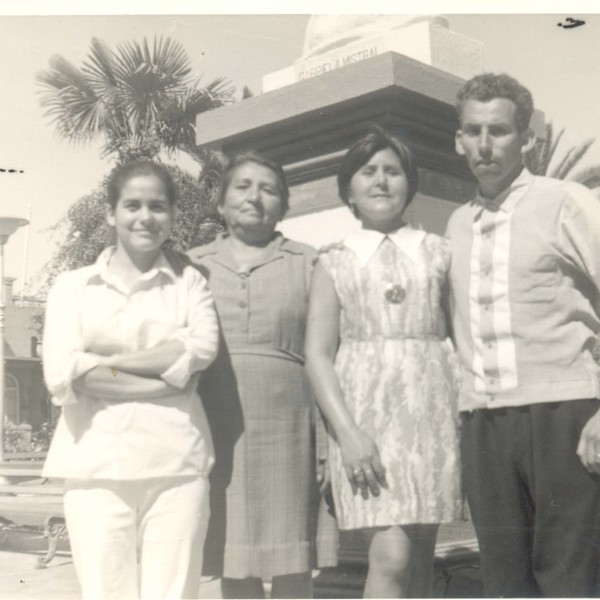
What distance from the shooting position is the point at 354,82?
334 centimetres

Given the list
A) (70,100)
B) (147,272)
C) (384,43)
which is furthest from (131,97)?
(147,272)

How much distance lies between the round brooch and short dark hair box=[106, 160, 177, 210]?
2.61ft

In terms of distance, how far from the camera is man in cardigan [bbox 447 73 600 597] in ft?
7.96

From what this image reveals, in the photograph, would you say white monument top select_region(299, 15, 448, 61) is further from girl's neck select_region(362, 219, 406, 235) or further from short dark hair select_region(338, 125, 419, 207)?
girl's neck select_region(362, 219, 406, 235)

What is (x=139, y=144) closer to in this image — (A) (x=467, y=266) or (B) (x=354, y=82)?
(B) (x=354, y=82)

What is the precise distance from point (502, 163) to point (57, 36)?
7.26ft

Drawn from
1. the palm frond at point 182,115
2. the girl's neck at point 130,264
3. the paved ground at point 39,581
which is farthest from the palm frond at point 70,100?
the paved ground at point 39,581

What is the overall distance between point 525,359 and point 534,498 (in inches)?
16.3

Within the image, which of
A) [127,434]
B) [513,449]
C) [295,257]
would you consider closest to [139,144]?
[295,257]

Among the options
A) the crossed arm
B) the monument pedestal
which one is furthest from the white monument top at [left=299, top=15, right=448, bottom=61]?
the crossed arm

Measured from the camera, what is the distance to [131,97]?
16.9 ft

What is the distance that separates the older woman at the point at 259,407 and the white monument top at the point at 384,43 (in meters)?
1.05

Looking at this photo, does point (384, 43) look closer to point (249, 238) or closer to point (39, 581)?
point (249, 238)

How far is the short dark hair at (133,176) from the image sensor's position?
9.00ft
